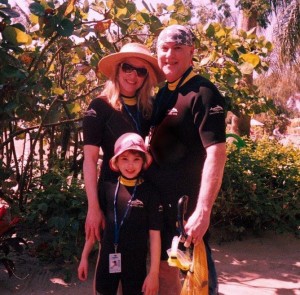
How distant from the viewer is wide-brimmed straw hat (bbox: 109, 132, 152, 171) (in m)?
2.39

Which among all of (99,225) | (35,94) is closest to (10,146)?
(35,94)

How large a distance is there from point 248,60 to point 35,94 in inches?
78.7

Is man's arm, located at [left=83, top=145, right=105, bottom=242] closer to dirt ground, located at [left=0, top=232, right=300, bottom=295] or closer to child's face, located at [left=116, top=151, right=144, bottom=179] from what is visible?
child's face, located at [left=116, top=151, right=144, bottom=179]

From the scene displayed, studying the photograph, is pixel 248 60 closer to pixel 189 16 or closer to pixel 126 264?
pixel 189 16

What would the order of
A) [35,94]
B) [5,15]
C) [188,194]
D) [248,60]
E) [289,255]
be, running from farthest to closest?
[289,255] < [248,60] < [35,94] < [5,15] < [188,194]

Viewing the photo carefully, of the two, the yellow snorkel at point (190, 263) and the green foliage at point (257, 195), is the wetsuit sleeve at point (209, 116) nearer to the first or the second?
Answer: the yellow snorkel at point (190, 263)

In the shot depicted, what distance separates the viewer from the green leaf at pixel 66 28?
3451mm

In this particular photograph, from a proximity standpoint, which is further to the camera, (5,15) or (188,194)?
(5,15)

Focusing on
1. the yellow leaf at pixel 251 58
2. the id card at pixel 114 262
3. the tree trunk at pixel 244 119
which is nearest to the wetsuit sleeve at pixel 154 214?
the id card at pixel 114 262

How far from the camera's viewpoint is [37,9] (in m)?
3.33

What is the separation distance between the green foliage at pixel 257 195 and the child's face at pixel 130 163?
Result: 2461 mm

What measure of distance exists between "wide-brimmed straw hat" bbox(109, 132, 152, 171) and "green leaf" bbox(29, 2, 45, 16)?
1.41 metres

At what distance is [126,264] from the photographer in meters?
2.48

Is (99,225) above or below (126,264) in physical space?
above
